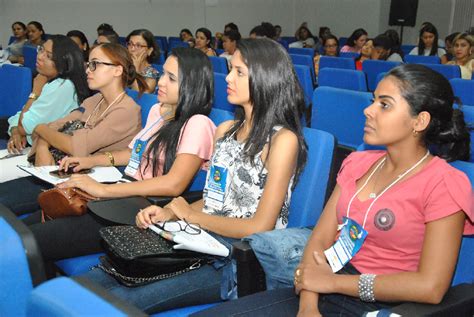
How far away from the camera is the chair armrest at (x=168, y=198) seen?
7.54 feet

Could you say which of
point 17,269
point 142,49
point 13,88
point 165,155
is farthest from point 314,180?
point 142,49

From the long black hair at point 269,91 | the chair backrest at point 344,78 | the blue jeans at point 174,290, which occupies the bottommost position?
the blue jeans at point 174,290

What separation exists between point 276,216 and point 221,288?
30 centimetres

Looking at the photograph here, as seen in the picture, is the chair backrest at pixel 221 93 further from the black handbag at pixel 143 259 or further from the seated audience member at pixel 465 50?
the seated audience member at pixel 465 50

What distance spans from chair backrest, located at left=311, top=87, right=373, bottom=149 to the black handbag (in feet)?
4.63

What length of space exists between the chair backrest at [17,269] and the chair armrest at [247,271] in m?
0.79

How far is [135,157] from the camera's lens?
269 cm

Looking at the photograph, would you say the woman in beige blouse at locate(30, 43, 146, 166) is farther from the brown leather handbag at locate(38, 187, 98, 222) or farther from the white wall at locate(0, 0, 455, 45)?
the white wall at locate(0, 0, 455, 45)

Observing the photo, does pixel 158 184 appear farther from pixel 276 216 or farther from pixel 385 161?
pixel 385 161

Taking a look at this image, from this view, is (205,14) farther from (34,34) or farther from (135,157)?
(135,157)

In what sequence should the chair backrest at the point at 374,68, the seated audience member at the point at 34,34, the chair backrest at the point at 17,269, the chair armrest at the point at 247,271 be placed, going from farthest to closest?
the seated audience member at the point at 34,34
the chair backrest at the point at 374,68
the chair armrest at the point at 247,271
the chair backrest at the point at 17,269

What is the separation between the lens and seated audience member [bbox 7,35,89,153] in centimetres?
343

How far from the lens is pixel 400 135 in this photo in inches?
64.4

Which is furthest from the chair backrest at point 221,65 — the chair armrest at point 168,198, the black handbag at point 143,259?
the black handbag at point 143,259
